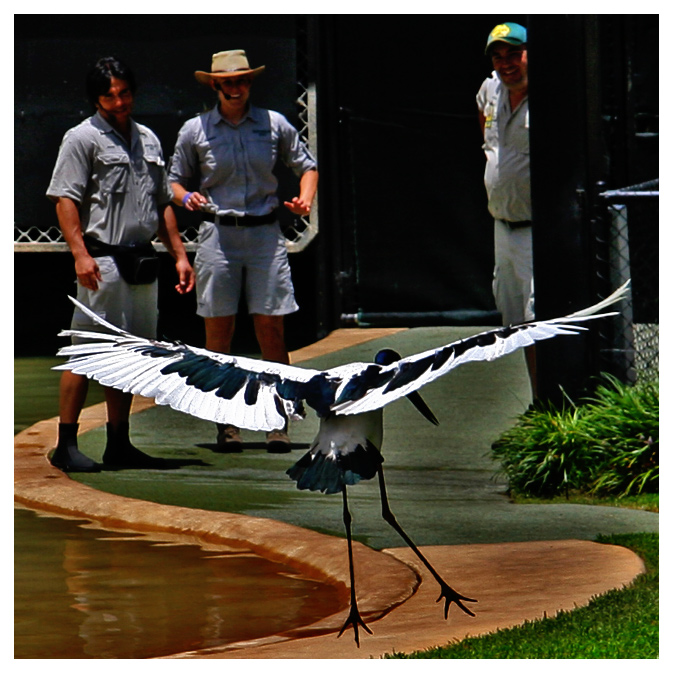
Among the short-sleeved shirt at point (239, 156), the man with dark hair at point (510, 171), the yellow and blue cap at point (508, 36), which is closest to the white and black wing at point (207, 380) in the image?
the short-sleeved shirt at point (239, 156)

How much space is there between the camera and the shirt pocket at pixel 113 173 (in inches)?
265

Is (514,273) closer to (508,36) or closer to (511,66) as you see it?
(511,66)

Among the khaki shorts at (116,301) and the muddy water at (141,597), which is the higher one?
the khaki shorts at (116,301)

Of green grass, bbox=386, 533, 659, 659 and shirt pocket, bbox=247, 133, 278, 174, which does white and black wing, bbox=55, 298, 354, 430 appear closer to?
green grass, bbox=386, 533, 659, 659

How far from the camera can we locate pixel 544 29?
6684mm

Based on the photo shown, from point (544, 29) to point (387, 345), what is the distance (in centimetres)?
356

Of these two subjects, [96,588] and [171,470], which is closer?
[96,588]

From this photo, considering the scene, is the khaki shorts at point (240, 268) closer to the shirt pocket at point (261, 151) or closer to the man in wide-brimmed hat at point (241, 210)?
the man in wide-brimmed hat at point (241, 210)

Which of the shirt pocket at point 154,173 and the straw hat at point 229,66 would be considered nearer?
the shirt pocket at point 154,173

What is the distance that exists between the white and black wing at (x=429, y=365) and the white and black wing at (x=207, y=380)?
10 centimetres

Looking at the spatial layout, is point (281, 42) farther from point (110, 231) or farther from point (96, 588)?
point (96, 588)

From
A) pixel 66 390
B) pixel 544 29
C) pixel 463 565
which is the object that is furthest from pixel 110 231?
pixel 463 565

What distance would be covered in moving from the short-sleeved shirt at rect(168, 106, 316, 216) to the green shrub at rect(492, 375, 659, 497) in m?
1.98

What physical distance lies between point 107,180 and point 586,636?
3760mm
